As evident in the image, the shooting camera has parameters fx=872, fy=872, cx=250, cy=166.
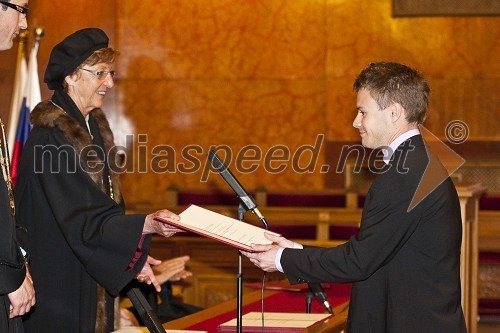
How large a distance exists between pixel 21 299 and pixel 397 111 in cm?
155

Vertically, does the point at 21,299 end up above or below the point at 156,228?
below

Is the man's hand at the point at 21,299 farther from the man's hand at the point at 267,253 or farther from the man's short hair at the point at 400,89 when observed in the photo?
the man's short hair at the point at 400,89

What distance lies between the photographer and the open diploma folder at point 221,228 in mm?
3445

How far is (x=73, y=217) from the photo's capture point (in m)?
4.00

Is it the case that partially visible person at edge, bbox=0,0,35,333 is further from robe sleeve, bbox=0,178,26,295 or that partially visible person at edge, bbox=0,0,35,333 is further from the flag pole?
the flag pole

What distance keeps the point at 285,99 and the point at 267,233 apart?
8477mm

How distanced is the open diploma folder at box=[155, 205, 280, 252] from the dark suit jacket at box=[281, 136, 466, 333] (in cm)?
41

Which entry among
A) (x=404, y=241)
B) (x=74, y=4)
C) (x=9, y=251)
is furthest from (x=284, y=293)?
(x=74, y=4)

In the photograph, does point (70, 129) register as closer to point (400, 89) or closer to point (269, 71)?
point (400, 89)

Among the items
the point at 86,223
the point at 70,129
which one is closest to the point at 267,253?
the point at 86,223

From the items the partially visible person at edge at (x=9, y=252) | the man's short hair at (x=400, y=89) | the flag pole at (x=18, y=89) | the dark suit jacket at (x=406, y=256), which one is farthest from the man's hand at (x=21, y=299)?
the flag pole at (x=18, y=89)

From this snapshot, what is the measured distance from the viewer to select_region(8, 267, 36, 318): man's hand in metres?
3.10

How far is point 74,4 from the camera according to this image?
9133 millimetres

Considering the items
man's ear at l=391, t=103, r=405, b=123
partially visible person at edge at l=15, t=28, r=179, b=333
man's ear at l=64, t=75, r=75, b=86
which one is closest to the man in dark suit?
man's ear at l=391, t=103, r=405, b=123
